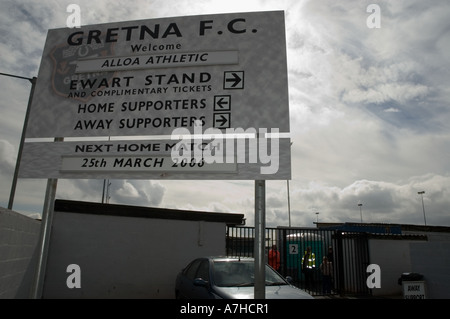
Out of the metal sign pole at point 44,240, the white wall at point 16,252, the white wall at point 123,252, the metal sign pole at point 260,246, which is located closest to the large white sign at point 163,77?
the metal sign pole at point 44,240

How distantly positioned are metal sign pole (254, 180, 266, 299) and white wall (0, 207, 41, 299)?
309 centimetres

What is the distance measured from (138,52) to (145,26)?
1.07ft

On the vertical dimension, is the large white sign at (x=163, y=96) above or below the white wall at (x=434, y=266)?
above

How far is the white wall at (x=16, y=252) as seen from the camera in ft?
14.8

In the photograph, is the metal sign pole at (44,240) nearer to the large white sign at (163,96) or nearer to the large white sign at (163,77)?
the large white sign at (163,96)

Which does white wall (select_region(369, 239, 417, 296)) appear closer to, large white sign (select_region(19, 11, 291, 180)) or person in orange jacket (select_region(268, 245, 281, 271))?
person in orange jacket (select_region(268, 245, 281, 271))

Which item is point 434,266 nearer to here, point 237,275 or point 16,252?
point 237,275

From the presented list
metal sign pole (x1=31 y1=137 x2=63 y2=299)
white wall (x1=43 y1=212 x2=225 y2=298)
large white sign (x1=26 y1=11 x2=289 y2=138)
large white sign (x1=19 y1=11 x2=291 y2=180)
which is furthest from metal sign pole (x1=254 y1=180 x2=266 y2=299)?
white wall (x1=43 y1=212 x2=225 y2=298)

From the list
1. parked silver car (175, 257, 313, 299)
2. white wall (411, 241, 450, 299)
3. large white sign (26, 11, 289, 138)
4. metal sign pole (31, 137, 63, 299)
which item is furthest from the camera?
white wall (411, 241, 450, 299)

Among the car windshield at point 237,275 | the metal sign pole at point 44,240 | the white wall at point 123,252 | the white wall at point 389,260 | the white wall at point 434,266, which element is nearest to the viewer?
the metal sign pole at point 44,240

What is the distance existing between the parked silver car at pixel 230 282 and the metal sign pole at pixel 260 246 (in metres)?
2.71

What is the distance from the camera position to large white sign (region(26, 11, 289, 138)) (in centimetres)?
313

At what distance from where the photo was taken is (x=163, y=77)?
3.36 meters

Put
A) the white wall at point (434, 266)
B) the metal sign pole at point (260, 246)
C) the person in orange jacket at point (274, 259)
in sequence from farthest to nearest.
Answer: the person in orange jacket at point (274, 259) < the white wall at point (434, 266) < the metal sign pole at point (260, 246)
